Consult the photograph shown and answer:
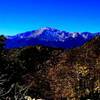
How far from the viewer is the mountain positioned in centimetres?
1895

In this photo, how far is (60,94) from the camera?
19.4 metres

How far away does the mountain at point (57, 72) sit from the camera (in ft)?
62.2

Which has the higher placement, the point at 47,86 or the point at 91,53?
the point at 91,53

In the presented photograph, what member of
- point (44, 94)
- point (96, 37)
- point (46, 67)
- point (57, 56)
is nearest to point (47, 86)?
point (44, 94)

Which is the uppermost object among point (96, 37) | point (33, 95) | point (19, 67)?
point (96, 37)

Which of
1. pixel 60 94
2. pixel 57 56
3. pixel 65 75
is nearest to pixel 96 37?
pixel 57 56

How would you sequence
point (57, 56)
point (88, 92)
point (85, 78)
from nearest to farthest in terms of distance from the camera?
point (88, 92) < point (85, 78) < point (57, 56)

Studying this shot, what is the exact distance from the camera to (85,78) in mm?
19812

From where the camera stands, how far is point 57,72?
2144 cm

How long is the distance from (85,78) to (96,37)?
5724 mm

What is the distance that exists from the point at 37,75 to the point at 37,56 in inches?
123

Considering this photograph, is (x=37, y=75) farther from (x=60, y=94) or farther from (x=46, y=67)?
(x=60, y=94)

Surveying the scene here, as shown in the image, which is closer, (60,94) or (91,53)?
(60,94)

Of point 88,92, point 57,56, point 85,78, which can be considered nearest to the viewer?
point 88,92
